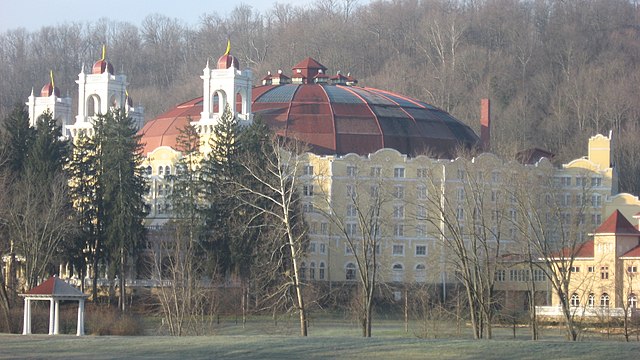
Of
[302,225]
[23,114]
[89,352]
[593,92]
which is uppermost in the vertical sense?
[593,92]

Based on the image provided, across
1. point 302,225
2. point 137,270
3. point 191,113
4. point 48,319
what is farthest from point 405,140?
point 48,319

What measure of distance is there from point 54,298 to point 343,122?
52.0 meters

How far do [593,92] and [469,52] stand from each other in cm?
1826

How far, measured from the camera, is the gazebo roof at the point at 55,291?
2918 inches

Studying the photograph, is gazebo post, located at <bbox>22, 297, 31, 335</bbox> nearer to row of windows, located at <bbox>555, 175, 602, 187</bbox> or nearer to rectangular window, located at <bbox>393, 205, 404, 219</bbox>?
rectangular window, located at <bbox>393, 205, 404, 219</bbox>

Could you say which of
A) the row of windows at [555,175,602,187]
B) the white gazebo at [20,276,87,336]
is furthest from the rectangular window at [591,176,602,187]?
the white gazebo at [20,276,87,336]

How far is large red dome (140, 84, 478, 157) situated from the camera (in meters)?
122

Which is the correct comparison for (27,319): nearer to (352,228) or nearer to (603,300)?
(603,300)

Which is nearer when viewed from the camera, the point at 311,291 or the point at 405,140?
the point at 311,291

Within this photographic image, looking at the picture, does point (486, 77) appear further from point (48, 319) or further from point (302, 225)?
point (48, 319)

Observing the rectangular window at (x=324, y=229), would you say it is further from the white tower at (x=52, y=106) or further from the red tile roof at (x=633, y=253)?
the red tile roof at (x=633, y=253)

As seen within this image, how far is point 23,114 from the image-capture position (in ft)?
342

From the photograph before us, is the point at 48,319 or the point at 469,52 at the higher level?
the point at 469,52

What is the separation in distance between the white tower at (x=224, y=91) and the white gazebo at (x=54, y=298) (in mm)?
41605
